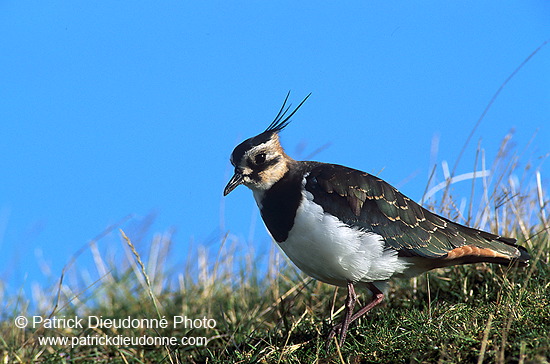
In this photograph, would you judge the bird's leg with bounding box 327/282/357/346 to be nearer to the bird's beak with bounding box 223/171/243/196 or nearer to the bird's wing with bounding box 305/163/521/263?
the bird's wing with bounding box 305/163/521/263

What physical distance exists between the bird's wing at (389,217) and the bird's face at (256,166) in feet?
0.90

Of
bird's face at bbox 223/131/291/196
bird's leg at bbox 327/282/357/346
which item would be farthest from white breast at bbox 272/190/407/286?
bird's face at bbox 223/131/291/196

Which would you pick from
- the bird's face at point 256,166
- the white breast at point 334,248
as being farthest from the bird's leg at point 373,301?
the bird's face at point 256,166

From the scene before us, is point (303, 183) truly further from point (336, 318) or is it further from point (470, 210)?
point (470, 210)

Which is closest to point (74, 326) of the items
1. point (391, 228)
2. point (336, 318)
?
point (336, 318)

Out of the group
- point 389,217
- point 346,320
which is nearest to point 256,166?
point 389,217

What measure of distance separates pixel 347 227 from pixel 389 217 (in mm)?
400

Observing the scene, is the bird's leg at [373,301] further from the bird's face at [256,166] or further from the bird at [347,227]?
the bird's face at [256,166]

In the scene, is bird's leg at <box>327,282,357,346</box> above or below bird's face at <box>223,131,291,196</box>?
below

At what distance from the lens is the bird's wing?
441cm

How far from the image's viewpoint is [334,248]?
4250 mm

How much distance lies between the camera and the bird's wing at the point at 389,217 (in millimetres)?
4406

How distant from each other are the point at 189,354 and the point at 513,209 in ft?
11.0

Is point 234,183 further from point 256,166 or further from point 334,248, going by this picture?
point 334,248
